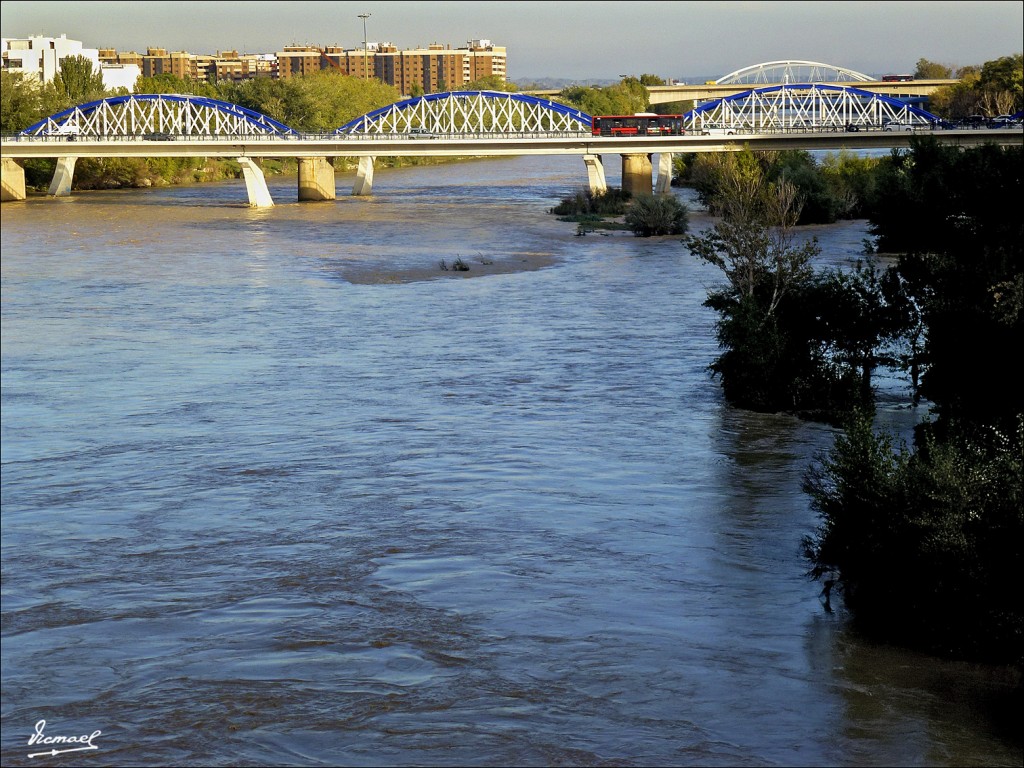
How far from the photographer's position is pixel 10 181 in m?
5.78

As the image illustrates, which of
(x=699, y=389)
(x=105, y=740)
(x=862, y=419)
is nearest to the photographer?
(x=105, y=740)

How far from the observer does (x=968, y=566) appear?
964 cm

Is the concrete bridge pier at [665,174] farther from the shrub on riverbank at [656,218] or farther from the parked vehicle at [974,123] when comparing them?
the shrub on riverbank at [656,218]

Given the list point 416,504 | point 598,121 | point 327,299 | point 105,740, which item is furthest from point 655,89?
point 105,740

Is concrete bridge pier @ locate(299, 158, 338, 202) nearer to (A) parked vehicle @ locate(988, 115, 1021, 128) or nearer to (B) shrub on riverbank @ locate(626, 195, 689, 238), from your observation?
(B) shrub on riverbank @ locate(626, 195, 689, 238)

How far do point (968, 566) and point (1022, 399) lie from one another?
9.28ft

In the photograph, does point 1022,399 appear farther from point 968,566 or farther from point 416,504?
point 416,504

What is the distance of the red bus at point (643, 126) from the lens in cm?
6353

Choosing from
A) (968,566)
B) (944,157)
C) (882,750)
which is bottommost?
(882,750)

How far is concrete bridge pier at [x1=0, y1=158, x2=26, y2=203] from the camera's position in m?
5.08

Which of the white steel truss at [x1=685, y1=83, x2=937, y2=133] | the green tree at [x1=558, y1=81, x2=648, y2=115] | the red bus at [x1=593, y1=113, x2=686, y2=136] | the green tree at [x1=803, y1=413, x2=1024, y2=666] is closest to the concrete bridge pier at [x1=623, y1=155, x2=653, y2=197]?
the red bus at [x1=593, y1=113, x2=686, y2=136]

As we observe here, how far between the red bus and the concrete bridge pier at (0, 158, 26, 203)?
192ft

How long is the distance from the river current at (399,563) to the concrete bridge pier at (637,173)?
40.9 meters

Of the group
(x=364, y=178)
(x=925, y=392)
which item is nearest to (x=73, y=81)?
(x=925, y=392)
